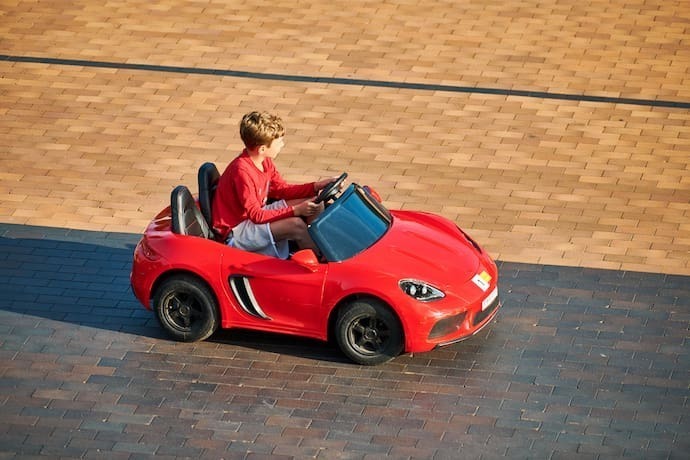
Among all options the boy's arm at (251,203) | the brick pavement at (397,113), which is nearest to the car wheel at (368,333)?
the boy's arm at (251,203)

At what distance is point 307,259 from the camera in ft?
32.4

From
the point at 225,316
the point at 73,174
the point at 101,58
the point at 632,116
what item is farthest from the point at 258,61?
the point at 225,316

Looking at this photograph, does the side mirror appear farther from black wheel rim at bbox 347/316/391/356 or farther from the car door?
black wheel rim at bbox 347/316/391/356

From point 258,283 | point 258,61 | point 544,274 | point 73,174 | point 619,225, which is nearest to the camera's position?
point 258,283

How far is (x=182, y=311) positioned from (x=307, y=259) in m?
1.20

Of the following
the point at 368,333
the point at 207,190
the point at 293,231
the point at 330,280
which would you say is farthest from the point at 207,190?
the point at 368,333

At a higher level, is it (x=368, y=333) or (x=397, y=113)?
(x=368, y=333)

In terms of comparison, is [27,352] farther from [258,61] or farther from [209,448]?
[258,61]

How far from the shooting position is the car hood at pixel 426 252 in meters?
9.95

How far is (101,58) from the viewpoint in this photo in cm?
1636

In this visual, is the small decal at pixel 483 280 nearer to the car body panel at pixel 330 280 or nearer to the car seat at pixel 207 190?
the car body panel at pixel 330 280

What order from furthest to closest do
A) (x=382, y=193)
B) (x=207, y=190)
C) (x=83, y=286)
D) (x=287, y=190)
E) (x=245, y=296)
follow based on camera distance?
(x=382, y=193) < (x=83, y=286) < (x=287, y=190) < (x=207, y=190) < (x=245, y=296)

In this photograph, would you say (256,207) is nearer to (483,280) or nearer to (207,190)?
(207,190)

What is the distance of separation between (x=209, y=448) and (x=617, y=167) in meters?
6.38
